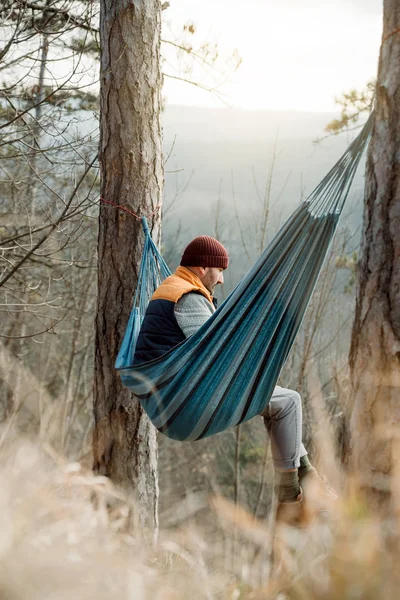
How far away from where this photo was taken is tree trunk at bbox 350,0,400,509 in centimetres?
134

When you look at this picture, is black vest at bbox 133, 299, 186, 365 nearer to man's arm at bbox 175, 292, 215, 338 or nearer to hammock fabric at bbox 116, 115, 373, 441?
man's arm at bbox 175, 292, 215, 338

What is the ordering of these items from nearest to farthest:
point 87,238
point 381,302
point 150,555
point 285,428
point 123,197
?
point 150,555 → point 381,302 → point 285,428 → point 123,197 → point 87,238

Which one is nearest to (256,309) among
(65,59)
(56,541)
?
(56,541)

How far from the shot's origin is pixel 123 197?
2.49m

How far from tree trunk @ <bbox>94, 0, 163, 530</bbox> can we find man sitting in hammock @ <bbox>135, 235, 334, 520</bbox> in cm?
46

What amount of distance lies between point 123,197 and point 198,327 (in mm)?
799

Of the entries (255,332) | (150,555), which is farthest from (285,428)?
(150,555)

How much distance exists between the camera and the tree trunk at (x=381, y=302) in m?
1.34

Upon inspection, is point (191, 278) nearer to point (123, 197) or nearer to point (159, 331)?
point (159, 331)

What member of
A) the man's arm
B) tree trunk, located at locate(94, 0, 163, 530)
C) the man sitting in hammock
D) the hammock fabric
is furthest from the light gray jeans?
tree trunk, located at locate(94, 0, 163, 530)

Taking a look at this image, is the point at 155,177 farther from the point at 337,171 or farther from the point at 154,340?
the point at 337,171

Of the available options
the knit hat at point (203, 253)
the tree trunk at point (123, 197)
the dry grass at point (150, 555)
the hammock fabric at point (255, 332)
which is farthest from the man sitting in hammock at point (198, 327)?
the dry grass at point (150, 555)

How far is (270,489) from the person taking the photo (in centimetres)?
854

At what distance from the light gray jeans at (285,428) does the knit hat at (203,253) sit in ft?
1.65
